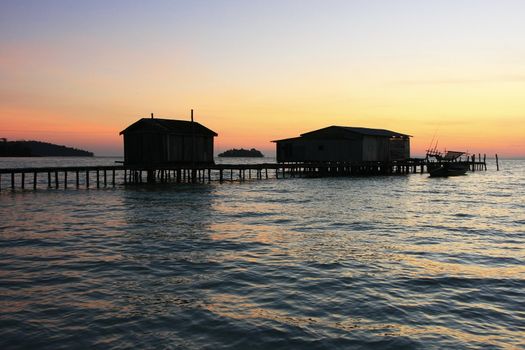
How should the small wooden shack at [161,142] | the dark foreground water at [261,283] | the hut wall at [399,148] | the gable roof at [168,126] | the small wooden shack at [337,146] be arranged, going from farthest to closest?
the hut wall at [399,148], the small wooden shack at [337,146], the small wooden shack at [161,142], the gable roof at [168,126], the dark foreground water at [261,283]

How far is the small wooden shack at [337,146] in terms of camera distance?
193 ft

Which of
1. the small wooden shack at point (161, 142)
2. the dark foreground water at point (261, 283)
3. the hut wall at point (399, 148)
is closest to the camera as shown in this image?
the dark foreground water at point (261, 283)

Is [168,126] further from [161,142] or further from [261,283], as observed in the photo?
[261,283]

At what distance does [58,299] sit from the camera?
913 cm

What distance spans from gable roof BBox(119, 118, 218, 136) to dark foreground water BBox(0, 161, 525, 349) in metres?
22.2

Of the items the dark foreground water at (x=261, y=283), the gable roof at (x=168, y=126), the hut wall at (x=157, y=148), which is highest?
the gable roof at (x=168, y=126)

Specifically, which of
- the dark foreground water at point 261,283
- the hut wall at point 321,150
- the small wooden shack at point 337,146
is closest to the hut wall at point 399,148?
the small wooden shack at point 337,146

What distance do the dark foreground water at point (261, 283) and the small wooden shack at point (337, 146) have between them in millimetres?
37698

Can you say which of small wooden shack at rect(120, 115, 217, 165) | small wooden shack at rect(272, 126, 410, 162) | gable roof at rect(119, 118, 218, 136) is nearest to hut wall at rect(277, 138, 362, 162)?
small wooden shack at rect(272, 126, 410, 162)

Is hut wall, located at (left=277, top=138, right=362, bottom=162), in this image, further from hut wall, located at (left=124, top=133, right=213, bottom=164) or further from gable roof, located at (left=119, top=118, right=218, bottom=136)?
hut wall, located at (left=124, top=133, right=213, bottom=164)

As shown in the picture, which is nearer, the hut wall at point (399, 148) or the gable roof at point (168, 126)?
the gable roof at point (168, 126)

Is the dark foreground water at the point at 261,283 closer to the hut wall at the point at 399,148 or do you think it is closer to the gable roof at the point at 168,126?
the gable roof at the point at 168,126

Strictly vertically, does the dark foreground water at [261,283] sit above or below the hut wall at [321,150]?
below

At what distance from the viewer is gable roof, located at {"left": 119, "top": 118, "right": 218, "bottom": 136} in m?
42.7
